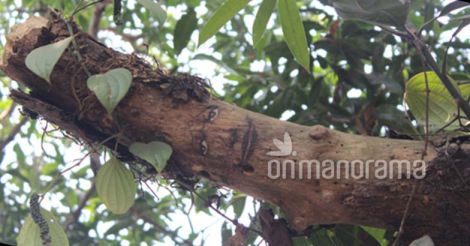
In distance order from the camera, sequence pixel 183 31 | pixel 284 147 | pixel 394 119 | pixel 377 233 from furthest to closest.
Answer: pixel 183 31 → pixel 394 119 → pixel 377 233 → pixel 284 147

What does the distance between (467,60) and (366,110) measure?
1.12 ft

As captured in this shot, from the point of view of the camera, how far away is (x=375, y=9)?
784mm

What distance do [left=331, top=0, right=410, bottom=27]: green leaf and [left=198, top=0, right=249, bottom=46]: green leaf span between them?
0.12 metres

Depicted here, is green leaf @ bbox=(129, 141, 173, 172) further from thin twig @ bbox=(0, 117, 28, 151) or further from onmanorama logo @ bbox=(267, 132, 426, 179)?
thin twig @ bbox=(0, 117, 28, 151)

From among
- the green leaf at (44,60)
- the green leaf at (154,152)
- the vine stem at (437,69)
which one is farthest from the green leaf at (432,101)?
the green leaf at (44,60)

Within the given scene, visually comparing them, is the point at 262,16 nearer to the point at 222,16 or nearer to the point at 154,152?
the point at 222,16

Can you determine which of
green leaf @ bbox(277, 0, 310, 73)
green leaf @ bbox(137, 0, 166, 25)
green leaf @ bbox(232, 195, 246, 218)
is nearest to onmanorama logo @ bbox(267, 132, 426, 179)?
green leaf @ bbox(277, 0, 310, 73)

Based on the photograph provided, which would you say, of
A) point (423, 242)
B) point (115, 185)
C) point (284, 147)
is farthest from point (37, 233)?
point (423, 242)

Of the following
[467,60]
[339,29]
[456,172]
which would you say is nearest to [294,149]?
[456,172]

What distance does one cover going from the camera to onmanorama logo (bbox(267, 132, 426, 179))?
79 cm

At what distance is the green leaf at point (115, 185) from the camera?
859 mm

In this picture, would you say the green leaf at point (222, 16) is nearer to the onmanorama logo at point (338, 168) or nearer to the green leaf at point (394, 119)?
the onmanorama logo at point (338, 168)

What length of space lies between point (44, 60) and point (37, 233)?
10.3 inches

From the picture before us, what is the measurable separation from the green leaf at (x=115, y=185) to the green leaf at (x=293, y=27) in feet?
0.92
